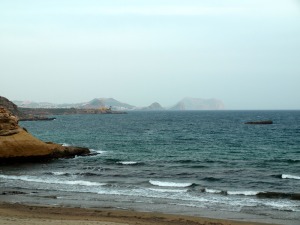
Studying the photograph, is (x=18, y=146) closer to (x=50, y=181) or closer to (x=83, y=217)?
(x=50, y=181)

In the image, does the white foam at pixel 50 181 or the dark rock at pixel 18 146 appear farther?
the dark rock at pixel 18 146

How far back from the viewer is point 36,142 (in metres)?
42.5

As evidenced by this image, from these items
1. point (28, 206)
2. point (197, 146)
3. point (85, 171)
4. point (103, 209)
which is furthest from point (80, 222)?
point (197, 146)

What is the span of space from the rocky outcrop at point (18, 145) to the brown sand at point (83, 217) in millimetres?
19296

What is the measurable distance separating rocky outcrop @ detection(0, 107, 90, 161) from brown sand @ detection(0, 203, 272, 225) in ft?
63.3

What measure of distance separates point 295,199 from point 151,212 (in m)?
9.65

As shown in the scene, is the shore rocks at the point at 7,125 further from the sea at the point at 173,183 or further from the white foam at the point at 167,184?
the white foam at the point at 167,184

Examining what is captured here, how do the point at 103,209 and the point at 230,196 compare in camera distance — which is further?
the point at 230,196

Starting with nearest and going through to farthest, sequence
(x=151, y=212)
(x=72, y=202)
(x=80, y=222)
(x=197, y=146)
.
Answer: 1. (x=80, y=222)
2. (x=151, y=212)
3. (x=72, y=202)
4. (x=197, y=146)

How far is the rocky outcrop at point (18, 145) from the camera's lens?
4031 cm

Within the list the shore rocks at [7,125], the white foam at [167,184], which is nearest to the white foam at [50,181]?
the white foam at [167,184]

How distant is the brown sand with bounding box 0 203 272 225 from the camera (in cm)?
1758

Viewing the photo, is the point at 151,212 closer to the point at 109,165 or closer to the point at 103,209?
the point at 103,209

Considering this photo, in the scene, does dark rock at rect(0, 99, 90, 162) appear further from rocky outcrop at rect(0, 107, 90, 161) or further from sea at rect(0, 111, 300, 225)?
sea at rect(0, 111, 300, 225)
